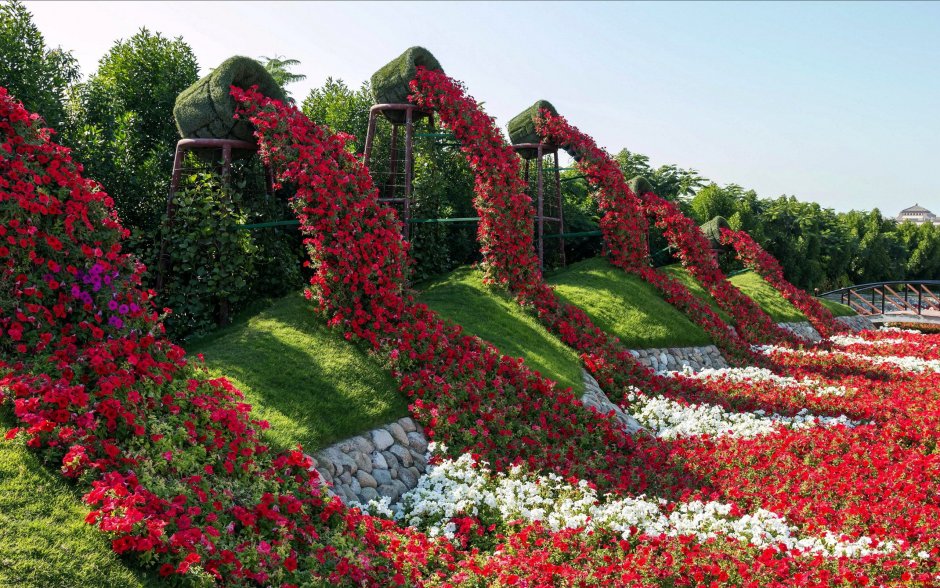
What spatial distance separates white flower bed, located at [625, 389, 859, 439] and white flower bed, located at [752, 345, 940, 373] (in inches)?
220

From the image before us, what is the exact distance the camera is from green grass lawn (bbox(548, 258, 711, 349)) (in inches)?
553

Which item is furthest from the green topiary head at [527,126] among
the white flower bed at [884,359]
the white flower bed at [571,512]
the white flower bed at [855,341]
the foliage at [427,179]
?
the white flower bed at [571,512]

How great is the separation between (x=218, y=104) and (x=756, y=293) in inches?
720

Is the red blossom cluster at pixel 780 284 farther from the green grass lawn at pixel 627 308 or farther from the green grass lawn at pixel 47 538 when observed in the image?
the green grass lawn at pixel 47 538

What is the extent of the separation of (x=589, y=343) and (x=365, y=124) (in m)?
10.2

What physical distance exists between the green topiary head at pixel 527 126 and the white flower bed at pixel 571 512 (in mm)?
12017

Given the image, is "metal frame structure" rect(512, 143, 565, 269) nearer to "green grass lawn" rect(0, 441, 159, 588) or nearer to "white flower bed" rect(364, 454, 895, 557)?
"white flower bed" rect(364, 454, 895, 557)

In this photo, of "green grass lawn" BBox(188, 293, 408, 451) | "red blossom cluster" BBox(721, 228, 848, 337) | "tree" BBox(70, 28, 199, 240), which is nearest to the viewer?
"green grass lawn" BBox(188, 293, 408, 451)

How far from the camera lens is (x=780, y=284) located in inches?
946

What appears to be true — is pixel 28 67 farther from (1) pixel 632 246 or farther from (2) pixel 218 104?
(1) pixel 632 246

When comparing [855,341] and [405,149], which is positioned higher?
[405,149]

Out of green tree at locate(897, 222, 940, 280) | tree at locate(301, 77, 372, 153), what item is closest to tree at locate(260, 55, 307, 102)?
tree at locate(301, 77, 372, 153)

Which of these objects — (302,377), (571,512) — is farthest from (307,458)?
(571,512)

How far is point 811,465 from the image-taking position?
8086 millimetres
